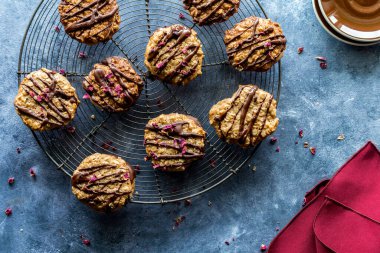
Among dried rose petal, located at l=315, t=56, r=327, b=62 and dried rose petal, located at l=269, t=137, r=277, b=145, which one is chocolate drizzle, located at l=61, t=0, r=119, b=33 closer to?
dried rose petal, located at l=269, t=137, r=277, b=145

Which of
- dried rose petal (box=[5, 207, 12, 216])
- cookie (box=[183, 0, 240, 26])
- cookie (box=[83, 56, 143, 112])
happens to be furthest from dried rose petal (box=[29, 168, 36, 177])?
cookie (box=[183, 0, 240, 26])

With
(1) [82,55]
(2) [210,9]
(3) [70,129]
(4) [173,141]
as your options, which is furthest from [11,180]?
(2) [210,9]

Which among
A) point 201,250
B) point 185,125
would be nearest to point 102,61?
point 185,125

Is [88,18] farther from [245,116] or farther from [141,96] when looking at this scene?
[245,116]

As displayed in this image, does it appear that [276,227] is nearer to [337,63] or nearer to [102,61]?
[337,63]

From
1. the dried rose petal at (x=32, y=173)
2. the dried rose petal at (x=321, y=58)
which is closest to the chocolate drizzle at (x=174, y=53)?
the dried rose petal at (x=321, y=58)
